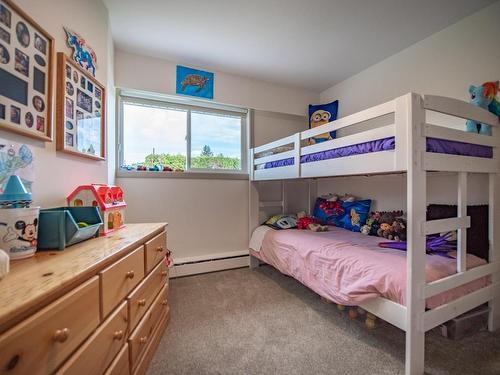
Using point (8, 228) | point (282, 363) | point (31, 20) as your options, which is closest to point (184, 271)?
point (282, 363)

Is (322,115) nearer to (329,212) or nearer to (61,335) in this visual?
(329,212)

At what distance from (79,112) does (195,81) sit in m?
1.45

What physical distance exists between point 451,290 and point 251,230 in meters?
1.94

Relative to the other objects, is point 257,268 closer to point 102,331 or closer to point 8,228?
point 102,331

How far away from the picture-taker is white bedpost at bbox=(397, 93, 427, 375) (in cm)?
112

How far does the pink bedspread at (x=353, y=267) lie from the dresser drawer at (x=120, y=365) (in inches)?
49.2

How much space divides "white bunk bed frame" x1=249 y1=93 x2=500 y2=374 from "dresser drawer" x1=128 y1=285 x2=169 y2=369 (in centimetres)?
130

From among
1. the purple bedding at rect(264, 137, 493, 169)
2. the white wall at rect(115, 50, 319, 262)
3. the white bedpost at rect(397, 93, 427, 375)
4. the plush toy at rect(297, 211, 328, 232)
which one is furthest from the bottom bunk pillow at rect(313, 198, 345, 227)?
the white bedpost at rect(397, 93, 427, 375)

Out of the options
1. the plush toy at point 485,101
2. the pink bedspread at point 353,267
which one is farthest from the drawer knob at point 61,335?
the plush toy at point 485,101

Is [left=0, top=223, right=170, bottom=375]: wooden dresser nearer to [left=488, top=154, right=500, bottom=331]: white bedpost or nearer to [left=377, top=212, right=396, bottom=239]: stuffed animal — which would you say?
[left=377, top=212, right=396, bottom=239]: stuffed animal

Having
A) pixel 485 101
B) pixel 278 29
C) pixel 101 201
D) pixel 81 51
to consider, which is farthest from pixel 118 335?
pixel 485 101

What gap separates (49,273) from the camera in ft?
2.22

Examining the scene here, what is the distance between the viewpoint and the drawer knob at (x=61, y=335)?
593 millimetres

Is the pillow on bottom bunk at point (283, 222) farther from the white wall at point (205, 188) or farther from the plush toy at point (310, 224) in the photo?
the white wall at point (205, 188)
